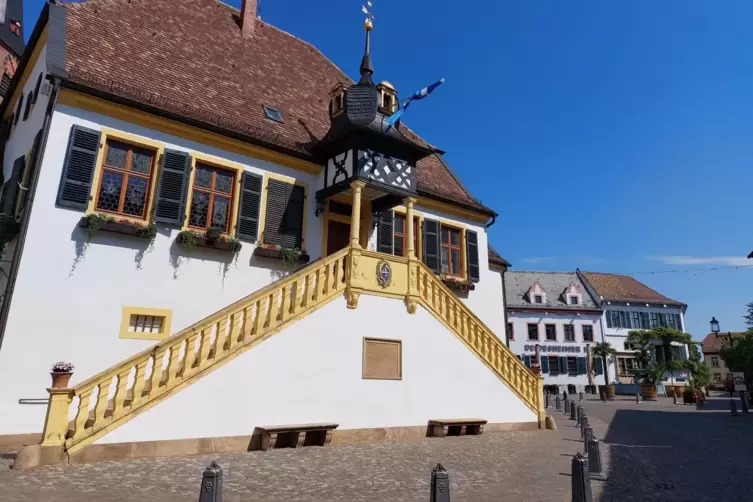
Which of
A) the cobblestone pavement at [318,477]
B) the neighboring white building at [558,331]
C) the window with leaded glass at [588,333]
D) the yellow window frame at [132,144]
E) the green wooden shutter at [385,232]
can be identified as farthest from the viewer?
the window with leaded glass at [588,333]

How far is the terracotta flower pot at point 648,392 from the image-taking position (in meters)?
36.7

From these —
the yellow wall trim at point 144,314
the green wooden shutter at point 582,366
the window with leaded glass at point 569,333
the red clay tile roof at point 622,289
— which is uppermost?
the red clay tile roof at point 622,289

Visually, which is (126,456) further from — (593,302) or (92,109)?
(593,302)

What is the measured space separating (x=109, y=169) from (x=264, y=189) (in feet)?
11.7

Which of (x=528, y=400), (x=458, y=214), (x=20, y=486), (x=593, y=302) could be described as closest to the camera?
(x=20, y=486)

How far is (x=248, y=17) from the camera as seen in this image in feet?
57.4

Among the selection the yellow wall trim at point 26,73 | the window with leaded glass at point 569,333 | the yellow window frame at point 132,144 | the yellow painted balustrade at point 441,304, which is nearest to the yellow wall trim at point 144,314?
the yellow window frame at point 132,144

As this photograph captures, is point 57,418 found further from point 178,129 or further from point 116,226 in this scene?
point 178,129

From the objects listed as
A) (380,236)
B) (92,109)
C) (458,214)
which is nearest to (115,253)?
(92,109)

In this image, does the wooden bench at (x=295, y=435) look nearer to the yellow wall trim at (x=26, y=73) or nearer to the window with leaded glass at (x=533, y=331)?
the yellow wall trim at (x=26, y=73)

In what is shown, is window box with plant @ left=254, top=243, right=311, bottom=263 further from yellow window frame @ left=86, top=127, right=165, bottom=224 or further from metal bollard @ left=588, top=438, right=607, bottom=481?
metal bollard @ left=588, top=438, right=607, bottom=481

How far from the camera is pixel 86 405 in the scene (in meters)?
7.25

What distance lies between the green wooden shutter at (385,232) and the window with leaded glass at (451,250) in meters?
2.26

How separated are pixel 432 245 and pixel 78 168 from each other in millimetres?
10204
